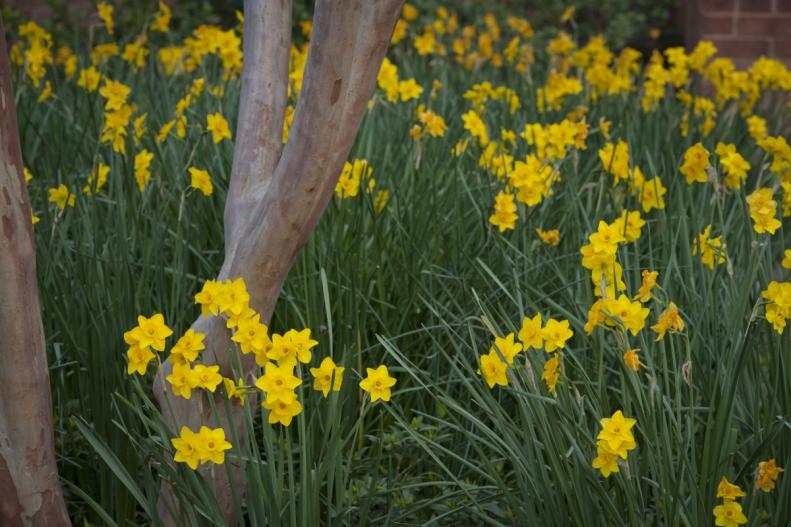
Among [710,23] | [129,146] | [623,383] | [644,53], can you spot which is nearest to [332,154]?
[623,383]

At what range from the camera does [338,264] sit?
2451 millimetres

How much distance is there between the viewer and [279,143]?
84.7 inches

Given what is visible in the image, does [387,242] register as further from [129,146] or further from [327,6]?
[327,6]

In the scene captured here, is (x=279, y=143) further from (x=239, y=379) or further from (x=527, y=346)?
(x=527, y=346)

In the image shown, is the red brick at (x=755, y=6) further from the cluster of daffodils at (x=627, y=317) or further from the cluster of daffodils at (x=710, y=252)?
the cluster of daffodils at (x=627, y=317)

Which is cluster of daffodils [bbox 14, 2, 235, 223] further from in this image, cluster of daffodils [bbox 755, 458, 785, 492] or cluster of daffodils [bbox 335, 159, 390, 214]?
cluster of daffodils [bbox 755, 458, 785, 492]

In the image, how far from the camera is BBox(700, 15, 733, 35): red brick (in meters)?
6.07

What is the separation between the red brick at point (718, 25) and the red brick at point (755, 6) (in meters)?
0.10

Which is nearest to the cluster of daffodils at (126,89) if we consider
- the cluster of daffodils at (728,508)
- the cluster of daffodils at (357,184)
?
the cluster of daffodils at (357,184)

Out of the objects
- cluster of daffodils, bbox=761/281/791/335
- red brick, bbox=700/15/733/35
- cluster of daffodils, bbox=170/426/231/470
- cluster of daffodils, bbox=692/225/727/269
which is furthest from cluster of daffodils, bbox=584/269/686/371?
red brick, bbox=700/15/733/35

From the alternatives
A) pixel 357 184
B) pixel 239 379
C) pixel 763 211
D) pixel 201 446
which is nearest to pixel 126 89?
pixel 357 184

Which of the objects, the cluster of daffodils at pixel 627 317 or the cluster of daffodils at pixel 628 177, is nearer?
the cluster of daffodils at pixel 627 317

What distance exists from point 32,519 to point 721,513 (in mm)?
1148

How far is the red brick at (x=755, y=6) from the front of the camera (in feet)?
19.8
